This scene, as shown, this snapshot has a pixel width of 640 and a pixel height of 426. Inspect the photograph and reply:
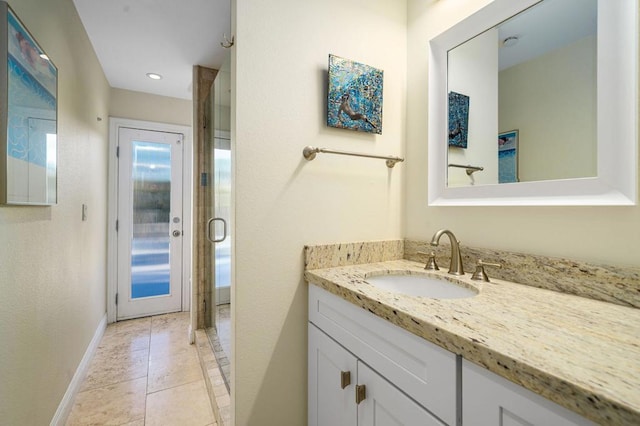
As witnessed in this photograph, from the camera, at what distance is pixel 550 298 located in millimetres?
887

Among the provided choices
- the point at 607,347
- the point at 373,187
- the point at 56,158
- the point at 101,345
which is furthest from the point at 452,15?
the point at 101,345

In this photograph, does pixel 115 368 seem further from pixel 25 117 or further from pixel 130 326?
pixel 25 117

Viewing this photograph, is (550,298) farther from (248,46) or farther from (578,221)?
(248,46)

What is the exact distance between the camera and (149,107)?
3131mm

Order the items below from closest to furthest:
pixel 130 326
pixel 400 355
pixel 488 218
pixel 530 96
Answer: pixel 400 355
pixel 530 96
pixel 488 218
pixel 130 326

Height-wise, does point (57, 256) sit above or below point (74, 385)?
above

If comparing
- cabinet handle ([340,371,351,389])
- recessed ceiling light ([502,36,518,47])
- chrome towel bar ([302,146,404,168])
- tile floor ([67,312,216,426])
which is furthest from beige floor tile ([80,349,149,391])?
recessed ceiling light ([502,36,518,47])

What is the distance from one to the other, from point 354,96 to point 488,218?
80 centimetres

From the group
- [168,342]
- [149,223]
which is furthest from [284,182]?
[149,223]

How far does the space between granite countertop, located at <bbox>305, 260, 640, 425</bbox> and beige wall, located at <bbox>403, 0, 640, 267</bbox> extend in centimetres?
16

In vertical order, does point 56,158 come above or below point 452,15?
below

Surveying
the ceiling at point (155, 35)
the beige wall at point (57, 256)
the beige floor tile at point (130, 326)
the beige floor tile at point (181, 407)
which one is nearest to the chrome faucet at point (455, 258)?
the beige floor tile at point (181, 407)

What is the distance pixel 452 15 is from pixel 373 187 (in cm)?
86

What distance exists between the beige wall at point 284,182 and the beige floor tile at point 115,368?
1.39 metres
